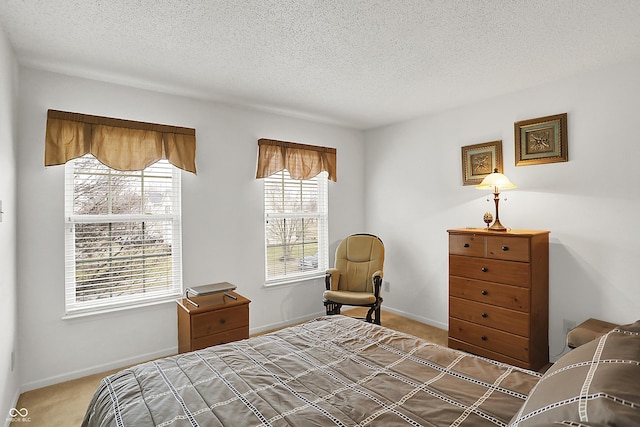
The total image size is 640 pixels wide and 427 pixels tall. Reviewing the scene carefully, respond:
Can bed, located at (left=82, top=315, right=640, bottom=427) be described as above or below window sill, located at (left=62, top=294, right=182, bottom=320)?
above

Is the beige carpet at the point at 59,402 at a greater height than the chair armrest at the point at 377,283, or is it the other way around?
the chair armrest at the point at 377,283

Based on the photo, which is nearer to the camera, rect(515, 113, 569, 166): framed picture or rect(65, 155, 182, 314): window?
rect(65, 155, 182, 314): window

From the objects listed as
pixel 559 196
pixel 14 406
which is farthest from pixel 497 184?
pixel 14 406

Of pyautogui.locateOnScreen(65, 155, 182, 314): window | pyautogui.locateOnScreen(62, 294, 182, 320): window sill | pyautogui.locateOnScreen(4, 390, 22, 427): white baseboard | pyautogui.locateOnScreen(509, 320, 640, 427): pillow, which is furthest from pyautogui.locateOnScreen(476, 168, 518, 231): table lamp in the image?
pyautogui.locateOnScreen(4, 390, 22, 427): white baseboard

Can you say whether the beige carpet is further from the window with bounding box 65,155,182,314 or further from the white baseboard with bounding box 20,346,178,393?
the window with bounding box 65,155,182,314

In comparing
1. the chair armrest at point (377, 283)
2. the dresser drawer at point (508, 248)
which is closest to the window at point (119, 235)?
the chair armrest at point (377, 283)

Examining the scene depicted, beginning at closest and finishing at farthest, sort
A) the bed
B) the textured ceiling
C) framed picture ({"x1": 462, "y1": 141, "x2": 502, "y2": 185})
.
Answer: the bed < the textured ceiling < framed picture ({"x1": 462, "y1": 141, "x2": 502, "y2": 185})

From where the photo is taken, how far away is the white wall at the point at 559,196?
2779 millimetres

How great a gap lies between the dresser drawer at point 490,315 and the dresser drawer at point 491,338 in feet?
0.15

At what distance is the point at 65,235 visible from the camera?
2.85 meters

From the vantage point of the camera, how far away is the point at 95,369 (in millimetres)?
2957

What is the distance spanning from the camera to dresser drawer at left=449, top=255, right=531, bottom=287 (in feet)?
9.62

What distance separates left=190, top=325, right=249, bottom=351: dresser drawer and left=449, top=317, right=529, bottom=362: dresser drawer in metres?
2.08

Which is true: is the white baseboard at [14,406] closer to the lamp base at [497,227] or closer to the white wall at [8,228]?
the white wall at [8,228]
